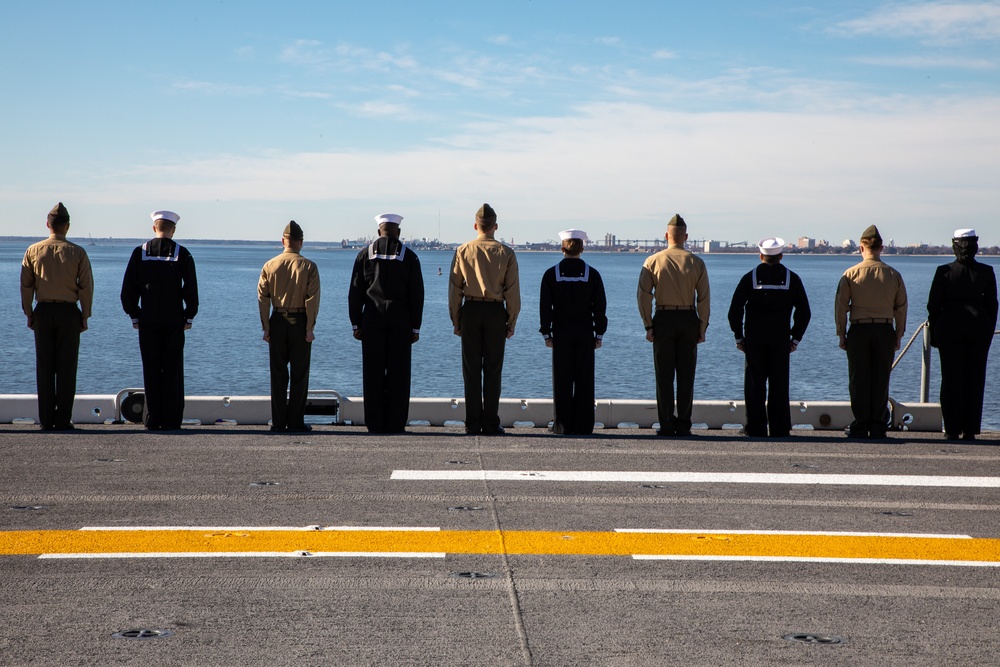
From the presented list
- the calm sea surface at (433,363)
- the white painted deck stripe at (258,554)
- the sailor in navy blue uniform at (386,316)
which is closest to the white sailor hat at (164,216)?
the sailor in navy blue uniform at (386,316)

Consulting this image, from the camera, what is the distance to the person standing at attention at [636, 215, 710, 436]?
34.4 feet

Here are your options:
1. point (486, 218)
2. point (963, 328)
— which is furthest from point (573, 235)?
point (963, 328)

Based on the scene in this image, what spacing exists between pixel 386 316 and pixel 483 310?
0.93 metres

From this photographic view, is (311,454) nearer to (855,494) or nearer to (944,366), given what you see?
(855,494)

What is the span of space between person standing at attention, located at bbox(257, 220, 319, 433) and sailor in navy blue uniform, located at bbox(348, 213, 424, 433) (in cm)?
51

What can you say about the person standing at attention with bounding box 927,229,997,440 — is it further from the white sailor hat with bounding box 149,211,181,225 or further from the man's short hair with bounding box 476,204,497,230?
the white sailor hat with bounding box 149,211,181,225

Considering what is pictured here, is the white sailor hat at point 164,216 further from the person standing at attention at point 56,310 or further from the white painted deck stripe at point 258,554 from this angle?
the white painted deck stripe at point 258,554

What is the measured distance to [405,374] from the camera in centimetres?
1035

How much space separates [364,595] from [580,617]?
104 centimetres

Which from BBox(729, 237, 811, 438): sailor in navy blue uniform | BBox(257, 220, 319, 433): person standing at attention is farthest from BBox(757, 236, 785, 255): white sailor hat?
BBox(257, 220, 319, 433): person standing at attention

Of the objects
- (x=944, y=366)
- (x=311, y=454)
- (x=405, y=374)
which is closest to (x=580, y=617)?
(x=311, y=454)

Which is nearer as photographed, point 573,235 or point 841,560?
point 841,560

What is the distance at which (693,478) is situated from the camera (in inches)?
319

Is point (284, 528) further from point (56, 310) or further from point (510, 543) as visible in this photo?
point (56, 310)
